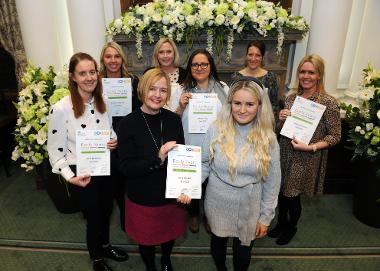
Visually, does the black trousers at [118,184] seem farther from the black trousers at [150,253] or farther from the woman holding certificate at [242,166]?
the woman holding certificate at [242,166]

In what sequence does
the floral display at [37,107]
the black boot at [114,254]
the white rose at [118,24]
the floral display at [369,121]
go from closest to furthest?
the black boot at [114,254] → the floral display at [369,121] → the floral display at [37,107] → the white rose at [118,24]

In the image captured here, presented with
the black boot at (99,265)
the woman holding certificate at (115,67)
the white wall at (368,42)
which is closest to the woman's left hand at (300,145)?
the woman holding certificate at (115,67)

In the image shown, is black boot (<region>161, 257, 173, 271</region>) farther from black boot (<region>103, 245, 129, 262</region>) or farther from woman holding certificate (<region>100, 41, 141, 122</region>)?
woman holding certificate (<region>100, 41, 141, 122</region>)

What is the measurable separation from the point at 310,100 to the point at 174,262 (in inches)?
76.4

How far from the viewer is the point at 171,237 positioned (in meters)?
2.38

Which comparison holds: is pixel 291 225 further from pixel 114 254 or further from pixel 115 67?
pixel 115 67

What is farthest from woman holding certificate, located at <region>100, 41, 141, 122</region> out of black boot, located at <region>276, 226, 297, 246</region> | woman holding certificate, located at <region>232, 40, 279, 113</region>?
black boot, located at <region>276, 226, 297, 246</region>

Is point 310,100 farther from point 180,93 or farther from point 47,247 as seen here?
point 47,247

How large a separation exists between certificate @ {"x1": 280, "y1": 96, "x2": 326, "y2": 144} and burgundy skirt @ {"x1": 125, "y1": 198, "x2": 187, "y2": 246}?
1.14 m

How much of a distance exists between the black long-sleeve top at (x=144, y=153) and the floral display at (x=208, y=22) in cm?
183

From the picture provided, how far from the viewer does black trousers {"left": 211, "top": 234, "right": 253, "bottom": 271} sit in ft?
7.52

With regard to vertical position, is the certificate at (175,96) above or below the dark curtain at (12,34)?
below

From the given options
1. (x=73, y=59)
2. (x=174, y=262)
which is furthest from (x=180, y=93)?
(x=174, y=262)

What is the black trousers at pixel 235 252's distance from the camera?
229cm
